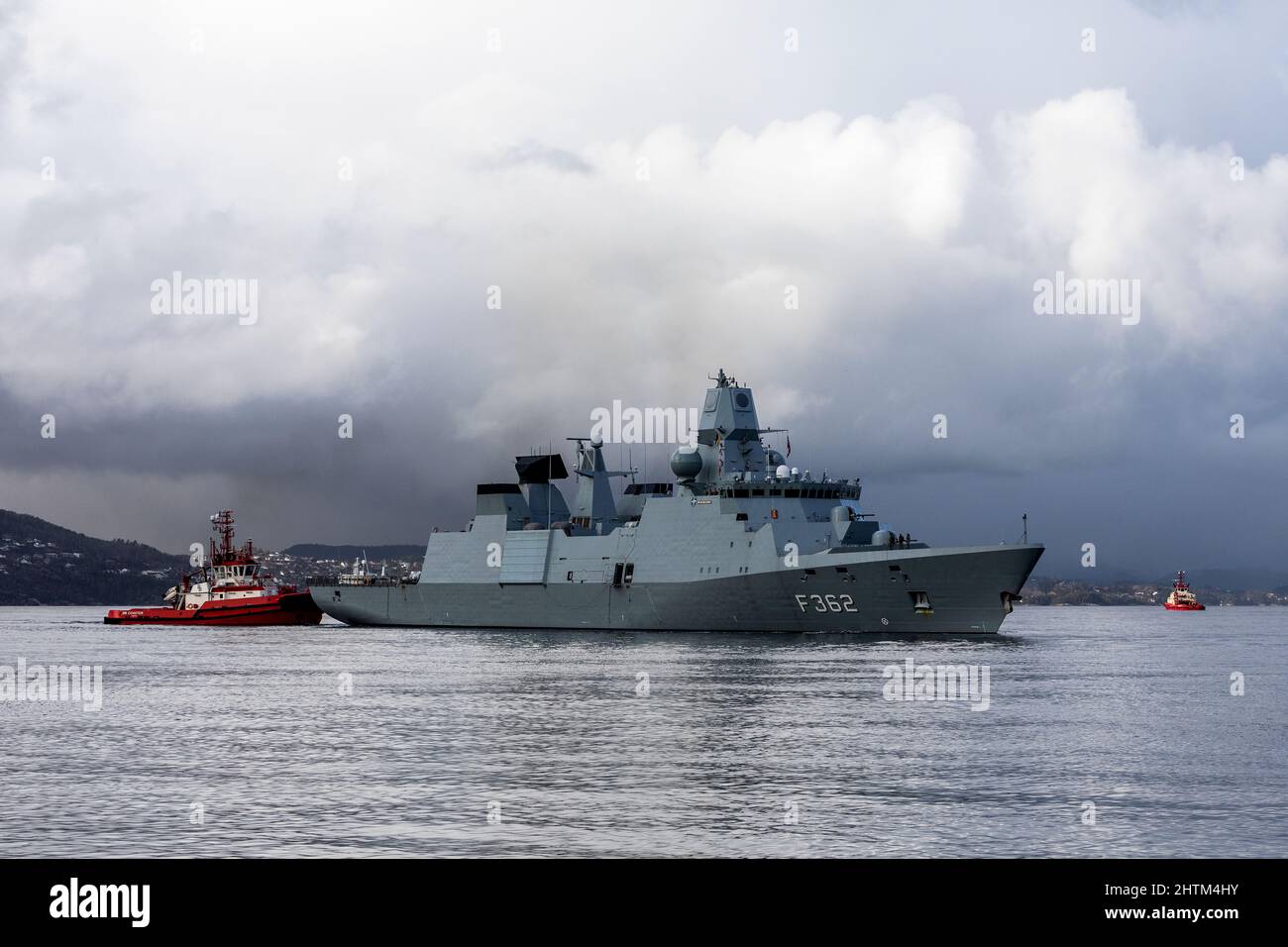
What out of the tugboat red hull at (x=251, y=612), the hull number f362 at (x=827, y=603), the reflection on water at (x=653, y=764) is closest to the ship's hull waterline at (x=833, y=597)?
the hull number f362 at (x=827, y=603)

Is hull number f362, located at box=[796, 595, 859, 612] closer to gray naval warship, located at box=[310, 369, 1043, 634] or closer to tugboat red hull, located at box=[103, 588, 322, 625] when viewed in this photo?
gray naval warship, located at box=[310, 369, 1043, 634]

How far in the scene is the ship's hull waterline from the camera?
160ft

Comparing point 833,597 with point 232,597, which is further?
point 232,597

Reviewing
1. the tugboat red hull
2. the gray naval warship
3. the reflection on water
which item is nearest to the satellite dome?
the gray naval warship

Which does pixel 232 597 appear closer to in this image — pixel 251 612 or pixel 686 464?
pixel 251 612

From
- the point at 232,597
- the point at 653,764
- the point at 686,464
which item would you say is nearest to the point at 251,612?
the point at 232,597

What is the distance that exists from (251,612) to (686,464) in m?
42.4

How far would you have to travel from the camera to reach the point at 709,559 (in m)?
54.5

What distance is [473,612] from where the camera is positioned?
6762cm

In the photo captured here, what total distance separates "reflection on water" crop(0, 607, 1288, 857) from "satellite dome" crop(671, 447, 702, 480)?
13.5 m
